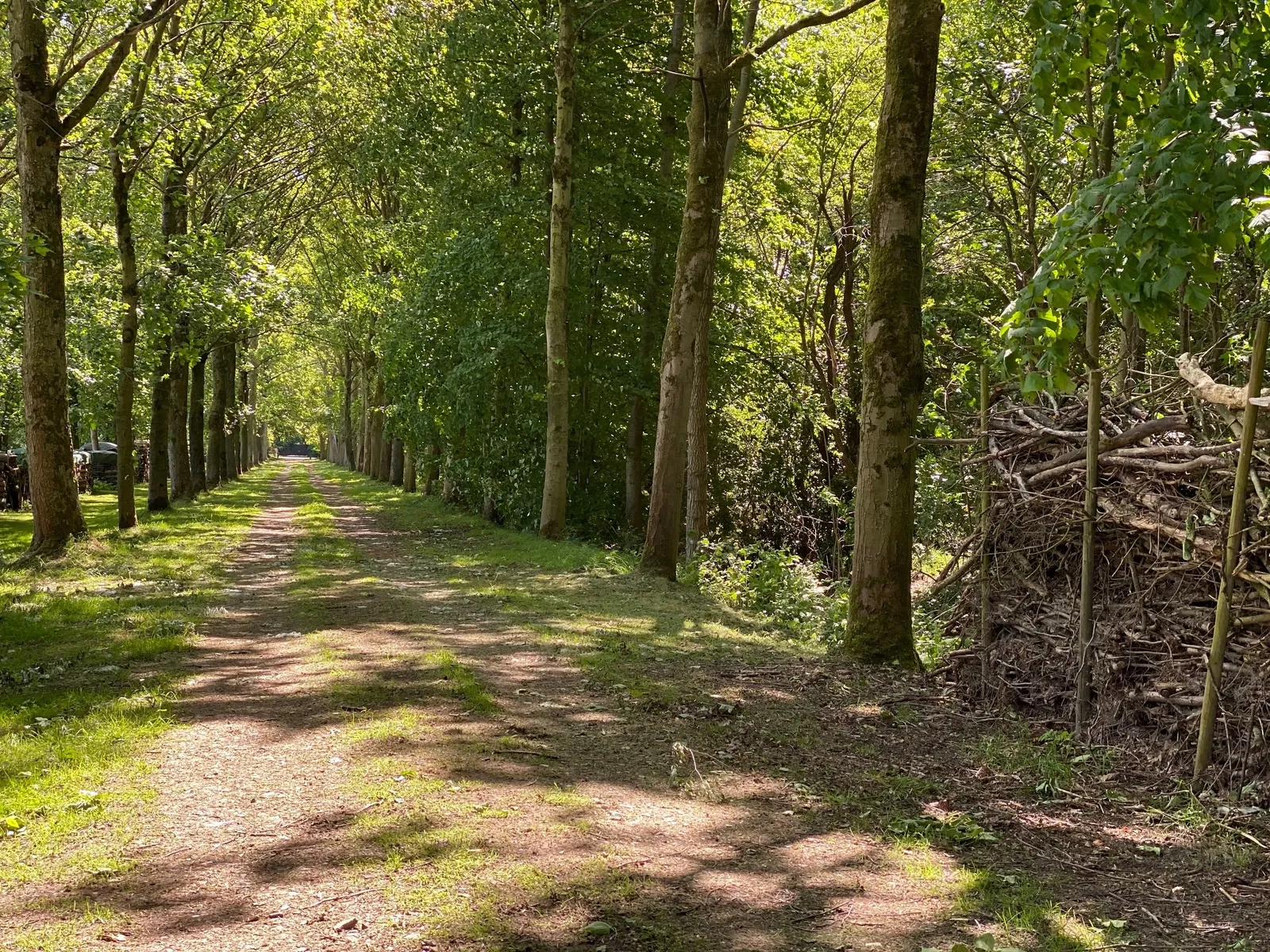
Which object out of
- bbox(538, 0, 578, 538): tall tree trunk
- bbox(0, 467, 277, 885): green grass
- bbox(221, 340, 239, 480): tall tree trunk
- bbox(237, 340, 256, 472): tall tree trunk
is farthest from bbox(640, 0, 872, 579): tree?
bbox(237, 340, 256, 472): tall tree trunk

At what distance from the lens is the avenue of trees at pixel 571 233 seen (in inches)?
532

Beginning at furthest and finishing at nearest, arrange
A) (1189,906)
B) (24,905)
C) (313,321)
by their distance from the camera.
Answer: (313,321)
(1189,906)
(24,905)

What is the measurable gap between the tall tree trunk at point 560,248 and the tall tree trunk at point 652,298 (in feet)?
7.01

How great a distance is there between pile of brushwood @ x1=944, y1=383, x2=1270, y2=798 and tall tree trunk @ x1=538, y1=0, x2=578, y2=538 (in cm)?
1046

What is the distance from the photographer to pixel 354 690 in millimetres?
7207

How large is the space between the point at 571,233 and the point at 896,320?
1162 centimetres

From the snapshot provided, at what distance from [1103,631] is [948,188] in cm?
1403

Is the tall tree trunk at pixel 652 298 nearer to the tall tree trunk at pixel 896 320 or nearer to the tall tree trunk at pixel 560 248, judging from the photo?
the tall tree trunk at pixel 560 248

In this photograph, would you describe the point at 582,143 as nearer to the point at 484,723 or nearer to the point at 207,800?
the point at 484,723

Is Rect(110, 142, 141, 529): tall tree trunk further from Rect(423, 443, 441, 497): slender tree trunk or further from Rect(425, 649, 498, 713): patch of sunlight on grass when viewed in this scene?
Rect(425, 649, 498, 713): patch of sunlight on grass

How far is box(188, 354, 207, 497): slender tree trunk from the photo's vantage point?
92.8 ft

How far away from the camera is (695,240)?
12695mm

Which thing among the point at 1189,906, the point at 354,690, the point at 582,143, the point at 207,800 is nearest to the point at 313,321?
the point at 582,143

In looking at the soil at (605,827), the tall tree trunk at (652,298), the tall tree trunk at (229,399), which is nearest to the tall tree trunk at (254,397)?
the tall tree trunk at (229,399)
